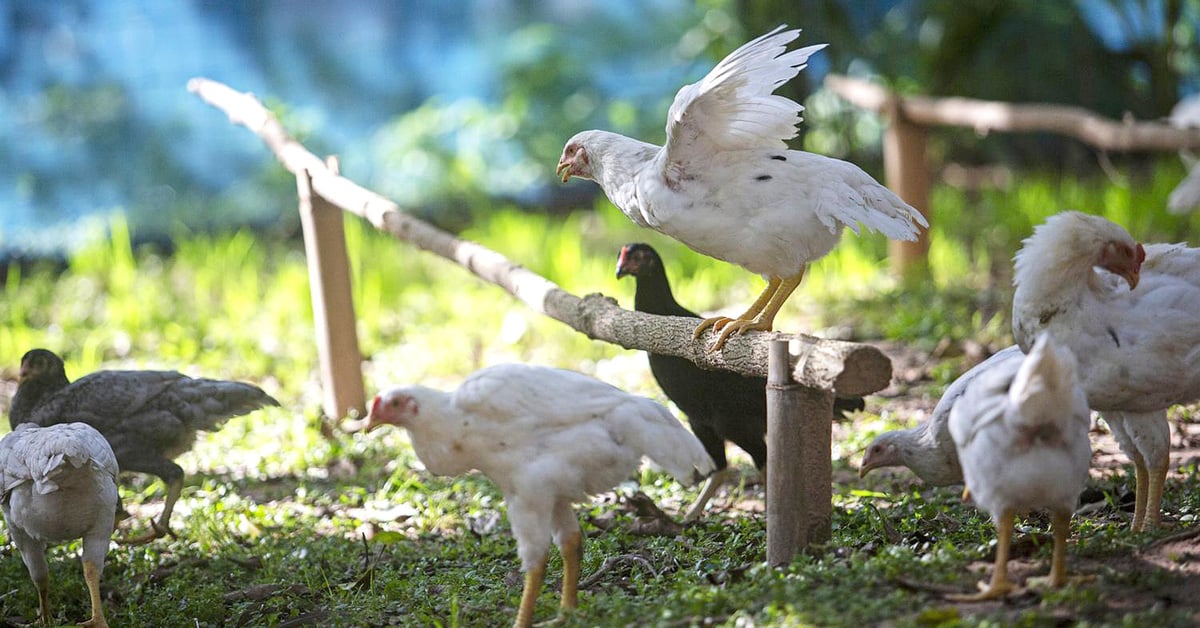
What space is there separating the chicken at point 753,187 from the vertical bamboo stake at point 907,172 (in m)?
4.12

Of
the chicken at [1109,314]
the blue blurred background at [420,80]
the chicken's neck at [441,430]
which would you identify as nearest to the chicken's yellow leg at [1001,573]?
the chicken at [1109,314]

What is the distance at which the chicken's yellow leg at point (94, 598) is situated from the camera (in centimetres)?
347

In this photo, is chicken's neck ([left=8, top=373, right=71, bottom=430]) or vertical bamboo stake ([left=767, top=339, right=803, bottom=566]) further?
chicken's neck ([left=8, top=373, right=71, bottom=430])

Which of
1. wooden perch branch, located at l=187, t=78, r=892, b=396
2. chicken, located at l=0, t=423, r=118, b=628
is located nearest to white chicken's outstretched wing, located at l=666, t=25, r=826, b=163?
wooden perch branch, located at l=187, t=78, r=892, b=396

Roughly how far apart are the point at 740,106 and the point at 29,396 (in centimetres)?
313

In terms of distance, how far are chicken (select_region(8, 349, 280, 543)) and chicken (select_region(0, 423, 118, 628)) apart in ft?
2.45

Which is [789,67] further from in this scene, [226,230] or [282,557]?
[226,230]

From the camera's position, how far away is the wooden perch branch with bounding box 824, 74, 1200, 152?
6020 millimetres

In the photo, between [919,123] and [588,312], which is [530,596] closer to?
[588,312]

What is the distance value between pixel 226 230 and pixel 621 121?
373 cm

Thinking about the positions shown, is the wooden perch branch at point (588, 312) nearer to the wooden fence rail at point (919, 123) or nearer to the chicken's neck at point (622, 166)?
the chicken's neck at point (622, 166)

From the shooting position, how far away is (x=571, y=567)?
3023mm

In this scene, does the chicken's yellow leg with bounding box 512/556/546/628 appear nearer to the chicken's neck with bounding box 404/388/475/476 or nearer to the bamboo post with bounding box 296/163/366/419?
the chicken's neck with bounding box 404/388/475/476

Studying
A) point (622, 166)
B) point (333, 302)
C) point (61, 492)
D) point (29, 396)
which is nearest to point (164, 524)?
point (29, 396)
